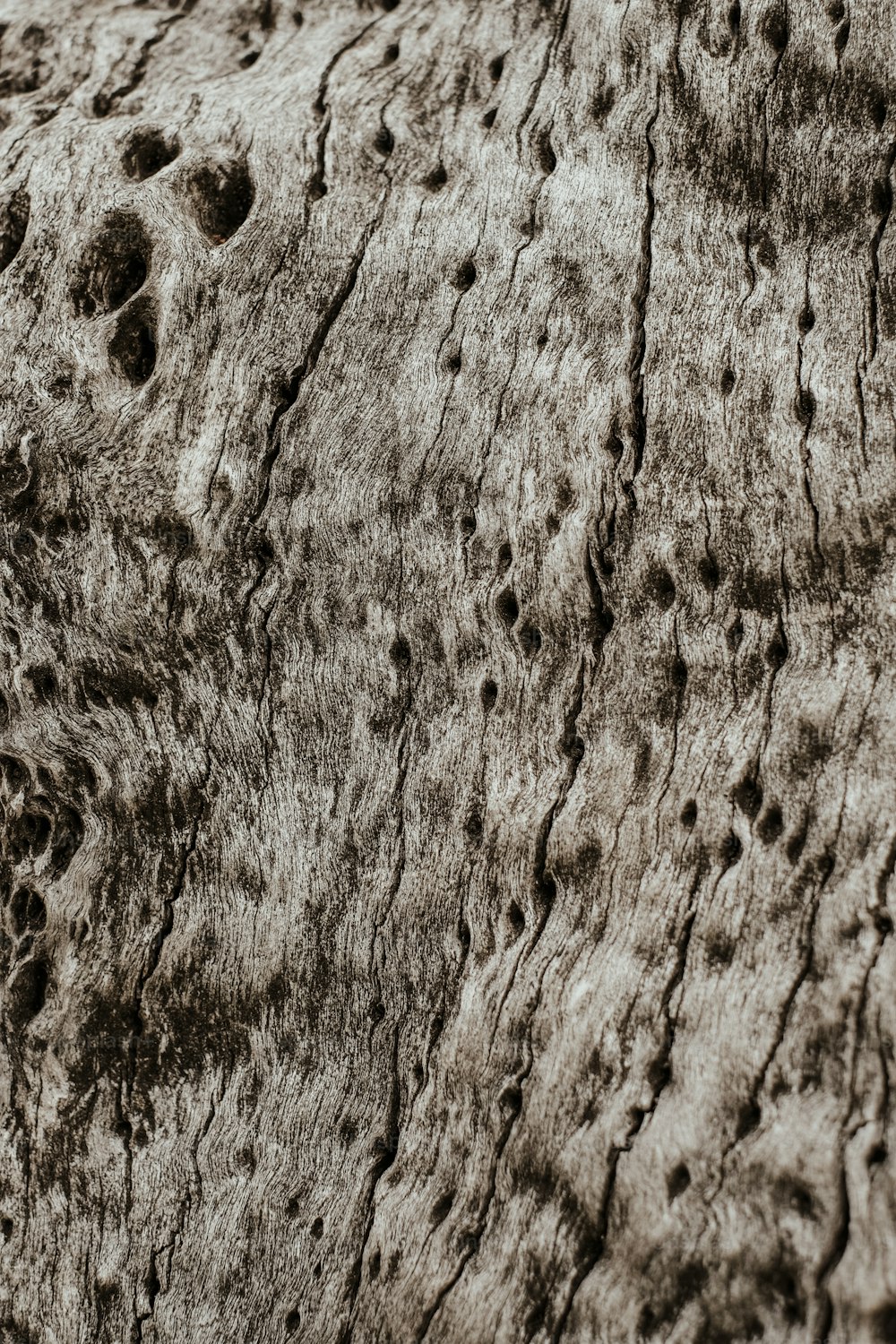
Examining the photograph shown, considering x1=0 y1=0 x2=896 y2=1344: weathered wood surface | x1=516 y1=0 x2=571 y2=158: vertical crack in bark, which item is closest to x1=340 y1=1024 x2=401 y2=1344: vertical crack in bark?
x1=0 y1=0 x2=896 y2=1344: weathered wood surface

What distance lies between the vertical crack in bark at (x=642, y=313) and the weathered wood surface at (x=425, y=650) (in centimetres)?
1

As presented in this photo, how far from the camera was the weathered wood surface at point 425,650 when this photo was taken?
221 centimetres

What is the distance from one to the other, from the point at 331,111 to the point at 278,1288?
126 inches

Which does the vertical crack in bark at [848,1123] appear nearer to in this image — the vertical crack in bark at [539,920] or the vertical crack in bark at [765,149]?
the vertical crack in bark at [539,920]

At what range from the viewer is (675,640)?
7.64 ft

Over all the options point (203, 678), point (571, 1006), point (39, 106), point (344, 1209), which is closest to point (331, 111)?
point (39, 106)

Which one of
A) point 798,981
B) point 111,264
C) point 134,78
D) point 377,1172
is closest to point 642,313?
point 111,264

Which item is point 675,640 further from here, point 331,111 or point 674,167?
point 331,111

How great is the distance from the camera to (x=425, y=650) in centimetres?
248

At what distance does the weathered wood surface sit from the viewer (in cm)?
221

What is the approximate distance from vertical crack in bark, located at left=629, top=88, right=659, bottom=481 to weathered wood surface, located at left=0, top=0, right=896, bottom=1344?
0.5 inches

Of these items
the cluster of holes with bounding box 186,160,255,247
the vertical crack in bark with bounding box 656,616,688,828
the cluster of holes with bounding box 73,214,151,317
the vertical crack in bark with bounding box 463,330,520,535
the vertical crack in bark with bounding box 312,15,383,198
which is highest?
the vertical crack in bark with bounding box 312,15,383,198

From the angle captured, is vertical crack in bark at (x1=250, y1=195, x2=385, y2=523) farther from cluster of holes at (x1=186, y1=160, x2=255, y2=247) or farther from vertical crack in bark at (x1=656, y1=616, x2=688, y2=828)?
vertical crack in bark at (x1=656, y1=616, x2=688, y2=828)

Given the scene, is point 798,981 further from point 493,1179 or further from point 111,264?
point 111,264
